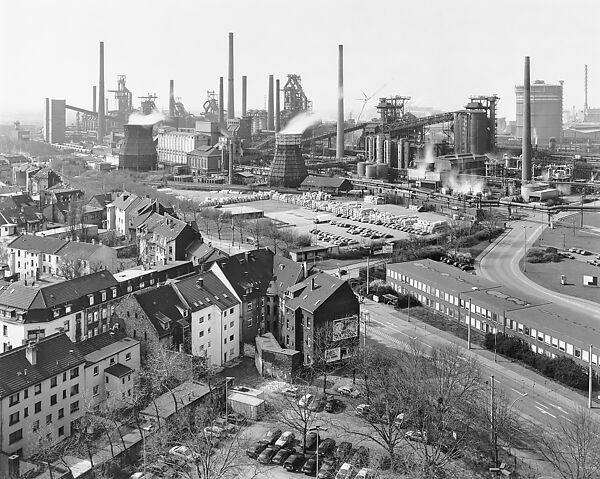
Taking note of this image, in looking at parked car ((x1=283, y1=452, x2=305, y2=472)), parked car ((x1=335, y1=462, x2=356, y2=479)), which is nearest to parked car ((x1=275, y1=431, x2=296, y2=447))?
parked car ((x1=283, y1=452, x2=305, y2=472))

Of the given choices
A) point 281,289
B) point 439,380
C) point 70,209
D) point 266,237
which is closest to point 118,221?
point 70,209

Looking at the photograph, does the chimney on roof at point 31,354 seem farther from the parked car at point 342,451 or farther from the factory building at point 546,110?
the factory building at point 546,110

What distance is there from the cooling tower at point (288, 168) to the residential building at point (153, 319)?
3069 centimetres

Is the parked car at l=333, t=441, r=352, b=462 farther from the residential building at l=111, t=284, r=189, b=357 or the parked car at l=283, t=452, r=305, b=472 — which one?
the residential building at l=111, t=284, r=189, b=357

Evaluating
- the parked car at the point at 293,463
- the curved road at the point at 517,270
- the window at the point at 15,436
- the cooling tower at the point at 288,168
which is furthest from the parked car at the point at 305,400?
the cooling tower at the point at 288,168

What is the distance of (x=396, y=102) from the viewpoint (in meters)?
53.4

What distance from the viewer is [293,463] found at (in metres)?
10.1

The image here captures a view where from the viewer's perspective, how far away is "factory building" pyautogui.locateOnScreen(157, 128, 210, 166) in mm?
55375

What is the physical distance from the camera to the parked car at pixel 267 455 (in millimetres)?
10227

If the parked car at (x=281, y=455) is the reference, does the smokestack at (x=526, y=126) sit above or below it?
above

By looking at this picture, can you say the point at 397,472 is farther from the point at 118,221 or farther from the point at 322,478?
the point at 118,221

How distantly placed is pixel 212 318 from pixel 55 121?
62.9 meters

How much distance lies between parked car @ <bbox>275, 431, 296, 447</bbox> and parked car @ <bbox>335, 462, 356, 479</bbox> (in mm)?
1077

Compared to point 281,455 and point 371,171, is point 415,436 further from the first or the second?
point 371,171
